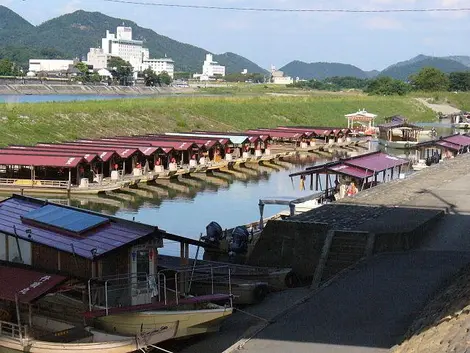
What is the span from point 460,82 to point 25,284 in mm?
128877

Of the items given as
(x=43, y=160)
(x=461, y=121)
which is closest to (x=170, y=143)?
(x=43, y=160)

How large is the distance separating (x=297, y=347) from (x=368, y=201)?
10789 mm

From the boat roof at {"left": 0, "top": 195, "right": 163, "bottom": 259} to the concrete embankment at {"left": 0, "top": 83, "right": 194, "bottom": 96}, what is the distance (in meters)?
84.4

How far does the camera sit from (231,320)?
13711 millimetres

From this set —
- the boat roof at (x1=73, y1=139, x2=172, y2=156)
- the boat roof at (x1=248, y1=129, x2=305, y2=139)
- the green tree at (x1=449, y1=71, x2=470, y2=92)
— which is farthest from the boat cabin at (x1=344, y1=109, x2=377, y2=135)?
the green tree at (x1=449, y1=71, x2=470, y2=92)

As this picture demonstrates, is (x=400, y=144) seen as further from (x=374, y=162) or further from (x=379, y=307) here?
(x=379, y=307)

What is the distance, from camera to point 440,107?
9988cm

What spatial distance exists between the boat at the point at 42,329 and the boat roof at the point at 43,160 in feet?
54.6

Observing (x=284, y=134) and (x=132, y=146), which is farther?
(x=284, y=134)

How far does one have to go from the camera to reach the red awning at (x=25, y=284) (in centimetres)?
1146

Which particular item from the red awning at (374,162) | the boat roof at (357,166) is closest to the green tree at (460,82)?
the red awning at (374,162)

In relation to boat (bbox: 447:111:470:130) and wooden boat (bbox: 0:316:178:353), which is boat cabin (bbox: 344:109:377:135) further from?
wooden boat (bbox: 0:316:178:353)

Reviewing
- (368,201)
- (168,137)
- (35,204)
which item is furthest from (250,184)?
(35,204)

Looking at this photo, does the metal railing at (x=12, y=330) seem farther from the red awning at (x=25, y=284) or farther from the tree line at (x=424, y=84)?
the tree line at (x=424, y=84)
